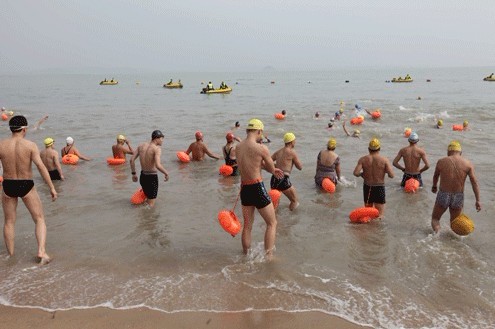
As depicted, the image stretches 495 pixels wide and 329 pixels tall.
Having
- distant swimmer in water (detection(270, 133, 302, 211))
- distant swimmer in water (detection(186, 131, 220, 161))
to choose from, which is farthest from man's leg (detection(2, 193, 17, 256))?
distant swimmer in water (detection(186, 131, 220, 161))

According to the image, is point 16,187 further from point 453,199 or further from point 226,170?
point 453,199

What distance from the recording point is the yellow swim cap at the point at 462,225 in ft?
19.6

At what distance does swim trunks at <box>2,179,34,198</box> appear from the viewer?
17.0 feet

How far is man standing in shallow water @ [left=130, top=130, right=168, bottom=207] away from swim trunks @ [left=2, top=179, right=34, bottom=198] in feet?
8.07

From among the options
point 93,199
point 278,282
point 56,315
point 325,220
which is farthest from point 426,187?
point 56,315

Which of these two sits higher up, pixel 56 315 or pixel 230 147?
pixel 230 147

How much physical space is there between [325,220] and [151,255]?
128 inches

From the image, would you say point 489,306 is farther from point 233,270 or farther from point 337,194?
point 337,194

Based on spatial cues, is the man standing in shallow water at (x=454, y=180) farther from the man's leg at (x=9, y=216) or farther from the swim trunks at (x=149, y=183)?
the man's leg at (x=9, y=216)

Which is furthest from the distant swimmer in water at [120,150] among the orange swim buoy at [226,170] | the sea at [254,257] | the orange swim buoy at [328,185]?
the orange swim buoy at [328,185]

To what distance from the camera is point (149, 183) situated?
784 centimetres

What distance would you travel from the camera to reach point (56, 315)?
412 centimetres

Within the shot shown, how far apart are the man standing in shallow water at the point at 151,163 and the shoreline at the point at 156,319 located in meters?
3.47

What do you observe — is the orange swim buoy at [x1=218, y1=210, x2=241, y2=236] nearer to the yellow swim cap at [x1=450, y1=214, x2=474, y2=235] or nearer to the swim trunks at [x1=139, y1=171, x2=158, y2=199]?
the swim trunks at [x1=139, y1=171, x2=158, y2=199]
